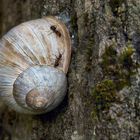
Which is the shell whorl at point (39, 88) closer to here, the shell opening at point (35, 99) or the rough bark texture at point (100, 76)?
the shell opening at point (35, 99)

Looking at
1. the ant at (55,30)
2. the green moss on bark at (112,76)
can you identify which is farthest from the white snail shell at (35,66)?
the green moss on bark at (112,76)

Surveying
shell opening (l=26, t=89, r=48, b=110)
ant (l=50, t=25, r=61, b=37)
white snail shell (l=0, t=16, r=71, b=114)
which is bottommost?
shell opening (l=26, t=89, r=48, b=110)

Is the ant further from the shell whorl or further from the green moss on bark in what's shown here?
the green moss on bark

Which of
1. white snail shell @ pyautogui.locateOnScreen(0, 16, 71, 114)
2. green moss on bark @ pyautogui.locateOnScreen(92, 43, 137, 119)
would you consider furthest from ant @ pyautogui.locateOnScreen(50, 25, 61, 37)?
green moss on bark @ pyautogui.locateOnScreen(92, 43, 137, 119)

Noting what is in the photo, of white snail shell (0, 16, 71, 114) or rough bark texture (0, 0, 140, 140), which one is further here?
white snail shell (0, 16, 71, 114)

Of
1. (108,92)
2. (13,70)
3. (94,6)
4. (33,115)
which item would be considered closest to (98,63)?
(108,92)

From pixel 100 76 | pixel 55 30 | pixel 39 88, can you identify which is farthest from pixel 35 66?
pixel 100 76

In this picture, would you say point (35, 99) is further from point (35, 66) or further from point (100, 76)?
point (100, 76)
